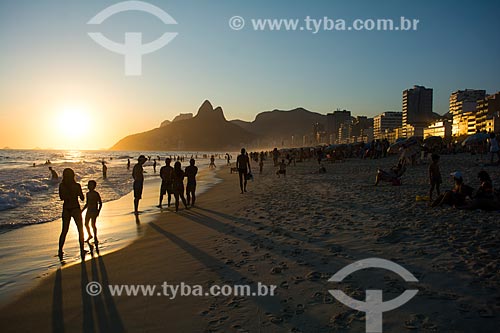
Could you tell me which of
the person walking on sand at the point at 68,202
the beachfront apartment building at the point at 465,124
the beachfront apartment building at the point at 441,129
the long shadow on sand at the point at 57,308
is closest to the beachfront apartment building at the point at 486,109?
the beachfront apartment building at the point at 465,124

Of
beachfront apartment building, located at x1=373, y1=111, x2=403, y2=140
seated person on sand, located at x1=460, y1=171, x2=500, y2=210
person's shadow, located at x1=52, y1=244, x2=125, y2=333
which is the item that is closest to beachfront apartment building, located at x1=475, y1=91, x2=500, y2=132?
beachfront apartment building, located at x1=373, y1=111, x2=403, y2=140

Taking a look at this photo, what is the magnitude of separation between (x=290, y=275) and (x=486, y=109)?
117 m

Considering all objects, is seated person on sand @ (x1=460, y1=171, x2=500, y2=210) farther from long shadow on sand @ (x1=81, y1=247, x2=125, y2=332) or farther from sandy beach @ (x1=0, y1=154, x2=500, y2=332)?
long shadow on sand @ (x1=81, y1=247, x2=125, y2=332)

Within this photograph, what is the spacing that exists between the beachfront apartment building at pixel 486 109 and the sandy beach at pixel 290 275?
3988 inches

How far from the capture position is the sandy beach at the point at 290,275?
11.1 ft

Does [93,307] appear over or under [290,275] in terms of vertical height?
under

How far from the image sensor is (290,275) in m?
4.59

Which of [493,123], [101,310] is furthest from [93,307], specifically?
[493,123]

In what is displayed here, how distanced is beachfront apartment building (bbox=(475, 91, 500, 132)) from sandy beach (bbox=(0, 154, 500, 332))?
101m

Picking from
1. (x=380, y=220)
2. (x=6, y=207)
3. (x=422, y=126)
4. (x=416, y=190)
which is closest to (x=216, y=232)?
(x=380, y=220)

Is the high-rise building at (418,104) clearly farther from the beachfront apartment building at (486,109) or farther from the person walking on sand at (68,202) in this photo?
the person walking on sand at (68,202)

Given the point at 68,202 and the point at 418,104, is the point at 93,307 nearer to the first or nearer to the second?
the point at 68,202

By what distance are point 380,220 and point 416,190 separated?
5588mm

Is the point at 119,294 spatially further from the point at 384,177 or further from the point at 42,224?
the point at 384,177
